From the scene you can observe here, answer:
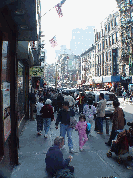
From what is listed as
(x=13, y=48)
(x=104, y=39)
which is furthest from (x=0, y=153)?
(x=104, y=39)

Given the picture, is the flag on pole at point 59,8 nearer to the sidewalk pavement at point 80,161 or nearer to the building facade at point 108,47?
the sidewalk pavement at point 80,161

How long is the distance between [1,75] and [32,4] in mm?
1684

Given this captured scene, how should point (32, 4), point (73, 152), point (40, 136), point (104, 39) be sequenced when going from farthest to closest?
1. point (104, 39)
2. point (40, 136)
3. point (73, 152)
4. point (32, 4)

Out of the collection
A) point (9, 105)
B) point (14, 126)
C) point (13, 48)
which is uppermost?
point (13, 48)

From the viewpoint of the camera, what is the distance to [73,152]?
6855 mm

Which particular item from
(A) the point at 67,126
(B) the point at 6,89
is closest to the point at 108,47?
(A) the point at 67,126

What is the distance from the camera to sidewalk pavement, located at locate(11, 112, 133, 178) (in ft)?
16.9

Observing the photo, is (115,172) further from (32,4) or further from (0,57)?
(32,4)

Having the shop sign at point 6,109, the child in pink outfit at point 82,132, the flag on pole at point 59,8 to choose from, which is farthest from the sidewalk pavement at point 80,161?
the flag on pole at point 59,8

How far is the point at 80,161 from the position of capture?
237 inches

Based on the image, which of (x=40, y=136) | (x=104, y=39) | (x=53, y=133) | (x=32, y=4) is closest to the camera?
(x=32, y=4)

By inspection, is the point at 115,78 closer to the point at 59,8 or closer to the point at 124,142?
the point at 59,8

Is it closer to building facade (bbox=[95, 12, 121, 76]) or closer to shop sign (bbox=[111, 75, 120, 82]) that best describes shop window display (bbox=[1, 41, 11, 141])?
shop sign (bbox=[111, 75, 120, 82])

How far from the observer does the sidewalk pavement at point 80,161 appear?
16.9 feet
